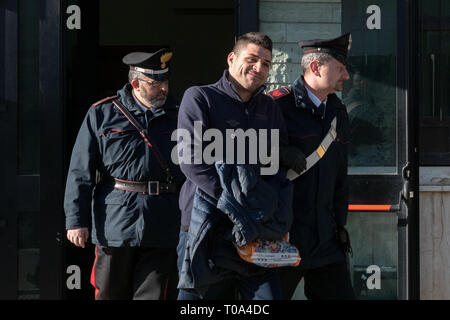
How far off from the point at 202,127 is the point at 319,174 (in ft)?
2.42

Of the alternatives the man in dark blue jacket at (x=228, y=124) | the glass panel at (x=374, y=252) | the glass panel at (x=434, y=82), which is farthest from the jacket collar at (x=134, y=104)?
the glass panel at (x=434, y=82)

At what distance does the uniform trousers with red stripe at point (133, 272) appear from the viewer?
4117mm

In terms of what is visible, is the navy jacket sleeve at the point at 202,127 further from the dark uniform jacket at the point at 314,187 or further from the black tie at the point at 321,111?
the black tie at the point at 321,111

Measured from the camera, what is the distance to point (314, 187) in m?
3.57

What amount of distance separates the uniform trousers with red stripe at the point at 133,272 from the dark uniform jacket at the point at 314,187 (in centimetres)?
97

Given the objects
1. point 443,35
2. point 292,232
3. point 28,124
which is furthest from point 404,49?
point 28,124

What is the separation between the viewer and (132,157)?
162 inches

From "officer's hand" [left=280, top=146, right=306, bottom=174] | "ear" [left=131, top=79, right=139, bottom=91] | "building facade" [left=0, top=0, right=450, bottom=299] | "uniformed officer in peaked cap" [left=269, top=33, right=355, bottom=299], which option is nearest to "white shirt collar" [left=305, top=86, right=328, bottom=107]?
"uniformed officer in peaked cap" [left=269, top=33, right=355, bottom=299]

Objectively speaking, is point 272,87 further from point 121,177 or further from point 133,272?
point 133,272

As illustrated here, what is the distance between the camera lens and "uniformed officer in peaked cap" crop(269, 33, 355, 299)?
3.55m

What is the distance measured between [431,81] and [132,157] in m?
2.63

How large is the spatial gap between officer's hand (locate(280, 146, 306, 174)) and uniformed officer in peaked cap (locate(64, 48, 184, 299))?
94 cm

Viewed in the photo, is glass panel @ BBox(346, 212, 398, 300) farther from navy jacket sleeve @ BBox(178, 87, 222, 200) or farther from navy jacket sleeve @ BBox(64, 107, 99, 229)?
navy jacket sleeve @ BBox(178, 87, 222, 200)

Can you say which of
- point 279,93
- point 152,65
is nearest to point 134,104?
point 152,65
